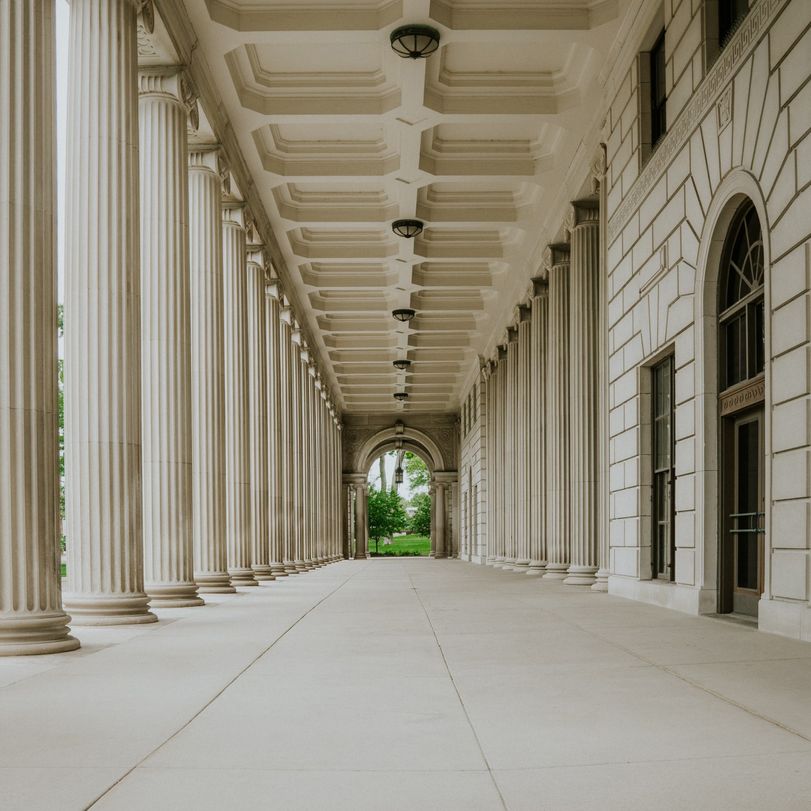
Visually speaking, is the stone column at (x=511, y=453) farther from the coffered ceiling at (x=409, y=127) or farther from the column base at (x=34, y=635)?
the column base at (x=34, y=635)

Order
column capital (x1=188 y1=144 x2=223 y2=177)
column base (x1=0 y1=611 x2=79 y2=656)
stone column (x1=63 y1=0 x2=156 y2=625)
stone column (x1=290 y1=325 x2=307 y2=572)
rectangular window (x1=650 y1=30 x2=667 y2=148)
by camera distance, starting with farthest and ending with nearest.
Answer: stone column (x1=290 y1=325 x2=307 y2=572), column capital (x1=188 y1=144 x2=223 y2=177), rectangular window (x1=650 y1=30 x2=667 y2=148), stone column (x1=63 y1=0 x2=156 y2=625), column base (x1=0 y1=611 x2=79 y2=656)

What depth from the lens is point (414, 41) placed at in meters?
18.6

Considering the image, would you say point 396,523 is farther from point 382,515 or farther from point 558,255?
point 558,255

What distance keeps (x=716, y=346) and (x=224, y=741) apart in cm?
1057

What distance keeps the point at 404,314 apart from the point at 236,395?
1473cm

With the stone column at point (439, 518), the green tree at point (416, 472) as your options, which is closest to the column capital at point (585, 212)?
the stone column at point (439, 518)

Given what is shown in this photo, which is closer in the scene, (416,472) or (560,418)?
(560,418)

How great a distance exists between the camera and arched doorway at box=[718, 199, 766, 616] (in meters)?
13.1

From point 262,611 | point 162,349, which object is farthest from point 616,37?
point 262,611

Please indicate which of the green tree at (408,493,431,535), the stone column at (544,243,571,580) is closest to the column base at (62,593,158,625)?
the stone column at (544,243,571,580)

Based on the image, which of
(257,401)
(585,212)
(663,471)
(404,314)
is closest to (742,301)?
(663,471)

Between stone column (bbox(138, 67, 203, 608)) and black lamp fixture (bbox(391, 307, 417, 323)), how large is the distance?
20.9 metres

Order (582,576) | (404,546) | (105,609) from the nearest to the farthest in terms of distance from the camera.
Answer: (105,609), (582,576), (404,546)

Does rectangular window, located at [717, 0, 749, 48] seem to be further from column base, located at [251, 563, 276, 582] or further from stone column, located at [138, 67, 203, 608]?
column base, located at [251, 563, 276, 582]
